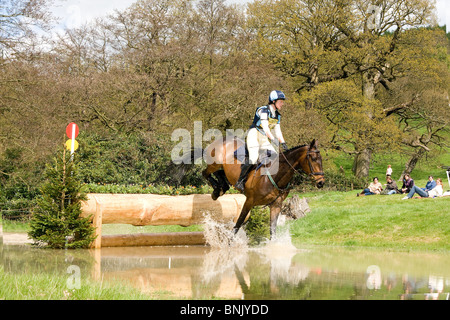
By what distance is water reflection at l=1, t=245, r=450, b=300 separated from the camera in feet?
20.0

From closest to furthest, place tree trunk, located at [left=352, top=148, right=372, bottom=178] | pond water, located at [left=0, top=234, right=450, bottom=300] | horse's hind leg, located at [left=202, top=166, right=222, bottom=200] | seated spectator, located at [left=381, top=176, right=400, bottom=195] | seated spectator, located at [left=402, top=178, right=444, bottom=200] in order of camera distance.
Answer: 1. pond water, located at [left=0, top=234, right=450, bottom=300]
2. horse's hind leg, located at [left=202, top=166, right=222, bottom=200]
3. seated spectator, located at [left=402, top=178, right=444, bottom=200]
4. seated spectator, located at [left=381, top=176, right=400, bottom=195]
5. tree trunk, located at [left=352, top=148, right=372, bottom=178]

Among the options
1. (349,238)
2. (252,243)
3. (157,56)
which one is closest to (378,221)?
(349,238)

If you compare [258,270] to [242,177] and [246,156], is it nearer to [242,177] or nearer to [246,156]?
[242,177]

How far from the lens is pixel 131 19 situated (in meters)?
26.4

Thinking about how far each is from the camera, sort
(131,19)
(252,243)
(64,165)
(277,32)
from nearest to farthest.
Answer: (64,165) → (252,243) → (131,19) → (277,32)

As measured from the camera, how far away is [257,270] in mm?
8094

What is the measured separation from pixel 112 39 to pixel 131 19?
2.18 m

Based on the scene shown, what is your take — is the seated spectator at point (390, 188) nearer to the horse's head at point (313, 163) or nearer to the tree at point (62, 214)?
the horse's head at point (313, 163)
